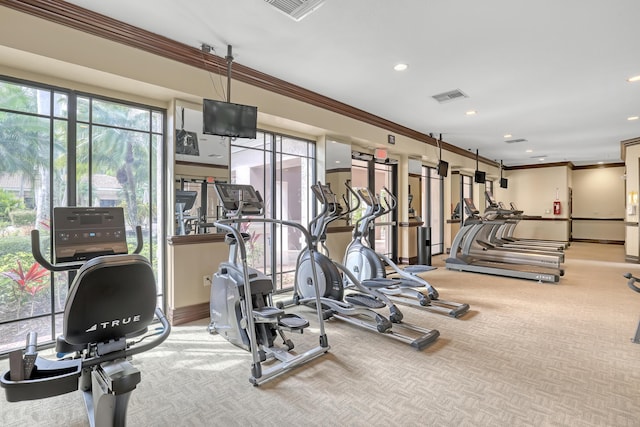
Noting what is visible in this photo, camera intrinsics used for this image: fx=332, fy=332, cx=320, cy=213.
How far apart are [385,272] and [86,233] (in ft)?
11.9

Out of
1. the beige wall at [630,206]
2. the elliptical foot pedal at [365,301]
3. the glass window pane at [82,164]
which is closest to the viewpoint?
the glass window pane at [82,164]

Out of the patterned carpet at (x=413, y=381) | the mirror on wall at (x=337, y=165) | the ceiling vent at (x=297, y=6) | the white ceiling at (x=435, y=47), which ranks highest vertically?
the white ceiling at (x=435, y=47)

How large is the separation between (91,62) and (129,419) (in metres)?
2.95

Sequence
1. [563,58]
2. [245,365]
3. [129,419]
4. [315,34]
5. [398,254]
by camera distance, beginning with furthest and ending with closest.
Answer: [398,254] < [563,58] < [315,34] < [245,365] < [129,419]

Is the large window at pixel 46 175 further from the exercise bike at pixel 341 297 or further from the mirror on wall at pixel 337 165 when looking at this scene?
the mirror on wall at pixel 337 165

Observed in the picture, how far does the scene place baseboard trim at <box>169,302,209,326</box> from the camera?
376 cm

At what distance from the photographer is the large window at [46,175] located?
118 inches

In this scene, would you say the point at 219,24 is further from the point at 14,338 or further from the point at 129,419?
the point at 14,338

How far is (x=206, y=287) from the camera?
404 centimetres

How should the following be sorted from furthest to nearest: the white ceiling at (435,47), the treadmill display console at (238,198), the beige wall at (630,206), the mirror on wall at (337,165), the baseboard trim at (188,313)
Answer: the beige wall at (630,206)
the mirror on wall at (337,165)
the baseboard trim at (188,313)
the treadmill display console at (238,198)
the white ceiling at (435,47)

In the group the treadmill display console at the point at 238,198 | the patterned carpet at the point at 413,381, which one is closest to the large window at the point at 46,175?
the patterned carpet at the point at 413,381

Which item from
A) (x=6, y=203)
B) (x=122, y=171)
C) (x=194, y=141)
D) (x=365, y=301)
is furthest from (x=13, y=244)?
(x=365, y=301)

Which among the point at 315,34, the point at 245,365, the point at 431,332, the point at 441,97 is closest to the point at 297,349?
the point at 245,365

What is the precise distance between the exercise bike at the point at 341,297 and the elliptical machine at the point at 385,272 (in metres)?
0.37
